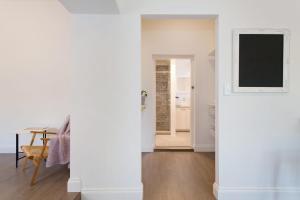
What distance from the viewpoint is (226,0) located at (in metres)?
2.55

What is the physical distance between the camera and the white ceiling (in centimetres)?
220

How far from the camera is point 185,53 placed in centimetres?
470

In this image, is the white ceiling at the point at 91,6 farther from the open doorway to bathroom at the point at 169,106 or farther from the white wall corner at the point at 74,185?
the open doorway to bathroom at the point at 169,106

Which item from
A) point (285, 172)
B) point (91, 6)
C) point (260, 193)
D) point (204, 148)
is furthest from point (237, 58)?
point (204, 148)

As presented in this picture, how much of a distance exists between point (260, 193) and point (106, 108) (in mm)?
2037

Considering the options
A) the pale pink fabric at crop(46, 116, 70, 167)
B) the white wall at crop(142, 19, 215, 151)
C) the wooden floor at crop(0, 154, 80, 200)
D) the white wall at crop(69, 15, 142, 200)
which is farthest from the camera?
the white wall at crop(142, 19, 215, 151)

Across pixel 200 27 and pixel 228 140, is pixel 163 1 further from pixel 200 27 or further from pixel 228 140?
pixel 200 27

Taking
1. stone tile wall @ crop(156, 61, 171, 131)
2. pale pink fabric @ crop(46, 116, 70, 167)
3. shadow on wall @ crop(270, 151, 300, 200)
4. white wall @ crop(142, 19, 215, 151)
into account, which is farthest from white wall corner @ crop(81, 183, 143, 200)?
stone tile wall @ crop(156, 61, 171, 131)

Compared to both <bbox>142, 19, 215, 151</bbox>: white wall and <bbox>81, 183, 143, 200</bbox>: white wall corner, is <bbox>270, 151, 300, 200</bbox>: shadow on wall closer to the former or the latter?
<bbox>81, 183, 143, 200</bbox>: white wall corner

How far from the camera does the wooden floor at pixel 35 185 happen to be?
244cm

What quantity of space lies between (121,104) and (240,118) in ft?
4.57

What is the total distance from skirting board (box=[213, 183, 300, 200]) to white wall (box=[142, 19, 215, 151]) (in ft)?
7.08

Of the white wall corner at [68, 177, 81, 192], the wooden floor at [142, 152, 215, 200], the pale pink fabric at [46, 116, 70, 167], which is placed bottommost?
the wooden floor at [142, 152, 215, 200]

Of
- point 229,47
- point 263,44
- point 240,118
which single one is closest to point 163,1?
point 229,47
